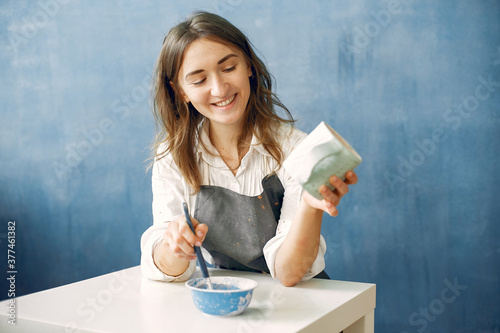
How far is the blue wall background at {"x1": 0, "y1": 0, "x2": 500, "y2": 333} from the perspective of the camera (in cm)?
192

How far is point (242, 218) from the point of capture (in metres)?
1.32

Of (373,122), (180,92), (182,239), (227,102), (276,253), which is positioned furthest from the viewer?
(373,122)

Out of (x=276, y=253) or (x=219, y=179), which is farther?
(x=219, y=179)

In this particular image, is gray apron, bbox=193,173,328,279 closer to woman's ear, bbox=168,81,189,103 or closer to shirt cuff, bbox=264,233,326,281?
shirt cuff, bbox=264,233,326,281

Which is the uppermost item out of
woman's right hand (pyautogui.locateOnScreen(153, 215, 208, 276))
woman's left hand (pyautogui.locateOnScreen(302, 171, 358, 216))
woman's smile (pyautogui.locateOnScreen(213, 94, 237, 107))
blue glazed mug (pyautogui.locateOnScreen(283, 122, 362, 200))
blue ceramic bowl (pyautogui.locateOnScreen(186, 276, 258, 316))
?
woman's smile (pyautogui.locateOnScreen(213, 94, 237, 107))

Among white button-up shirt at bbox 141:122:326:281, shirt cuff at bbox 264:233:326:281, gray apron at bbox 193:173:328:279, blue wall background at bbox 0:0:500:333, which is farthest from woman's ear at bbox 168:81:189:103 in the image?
blue wall background at bbox 0:0:500:333

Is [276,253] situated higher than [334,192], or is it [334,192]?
[334,192]

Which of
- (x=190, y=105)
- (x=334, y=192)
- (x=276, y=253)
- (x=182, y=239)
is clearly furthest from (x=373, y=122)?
(x=182, y=239)

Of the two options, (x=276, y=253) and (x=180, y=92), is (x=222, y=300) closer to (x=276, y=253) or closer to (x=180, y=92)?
(x=276, y=253)

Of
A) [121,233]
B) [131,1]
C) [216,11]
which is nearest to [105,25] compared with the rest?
[131,1]

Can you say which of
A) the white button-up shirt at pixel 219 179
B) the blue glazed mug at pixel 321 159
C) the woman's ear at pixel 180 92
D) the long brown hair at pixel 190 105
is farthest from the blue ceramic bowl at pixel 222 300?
the woman's ear at pixel 180 92

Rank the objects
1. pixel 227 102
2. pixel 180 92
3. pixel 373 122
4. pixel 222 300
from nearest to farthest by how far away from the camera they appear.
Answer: pixel 222 300
pixel 227 102
pixel 180 92
pixel 373 122

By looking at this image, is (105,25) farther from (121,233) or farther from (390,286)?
(390,286)

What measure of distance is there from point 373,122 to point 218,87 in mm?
969
